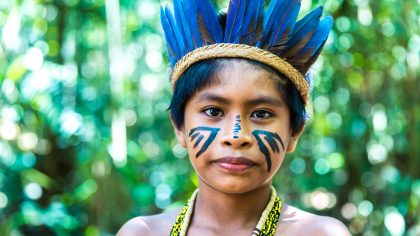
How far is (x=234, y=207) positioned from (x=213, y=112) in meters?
0.32

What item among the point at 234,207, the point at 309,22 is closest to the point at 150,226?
the point at 234,207

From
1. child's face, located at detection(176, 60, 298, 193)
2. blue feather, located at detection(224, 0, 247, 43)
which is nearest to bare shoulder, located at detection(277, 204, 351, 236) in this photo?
child's face, located at detection(176, 60, 298, 193)

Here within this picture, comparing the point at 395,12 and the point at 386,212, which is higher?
the point at 395,12

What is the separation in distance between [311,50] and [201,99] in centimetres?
39

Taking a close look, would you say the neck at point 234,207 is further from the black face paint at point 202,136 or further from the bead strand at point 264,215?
the black face paint at point 202,136

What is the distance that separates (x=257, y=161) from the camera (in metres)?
2.23

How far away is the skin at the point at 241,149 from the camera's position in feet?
7.29

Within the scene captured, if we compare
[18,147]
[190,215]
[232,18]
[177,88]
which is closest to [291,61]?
[232,18]

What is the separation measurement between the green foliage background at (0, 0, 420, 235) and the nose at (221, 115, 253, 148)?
1405mm

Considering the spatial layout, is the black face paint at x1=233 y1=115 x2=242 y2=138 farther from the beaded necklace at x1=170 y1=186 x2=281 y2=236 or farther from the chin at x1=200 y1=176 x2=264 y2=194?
the beaded necklace at x1=170 y1=186 x2=281 y2=236

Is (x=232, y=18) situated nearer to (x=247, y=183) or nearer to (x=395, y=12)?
(x=247, y=183)

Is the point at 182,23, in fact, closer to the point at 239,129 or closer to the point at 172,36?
the point at 172,36

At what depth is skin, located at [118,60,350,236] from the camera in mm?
2223

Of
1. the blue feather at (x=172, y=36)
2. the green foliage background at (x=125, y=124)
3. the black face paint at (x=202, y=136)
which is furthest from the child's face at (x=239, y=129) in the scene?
the green foliage background at (x=125, y=124)
